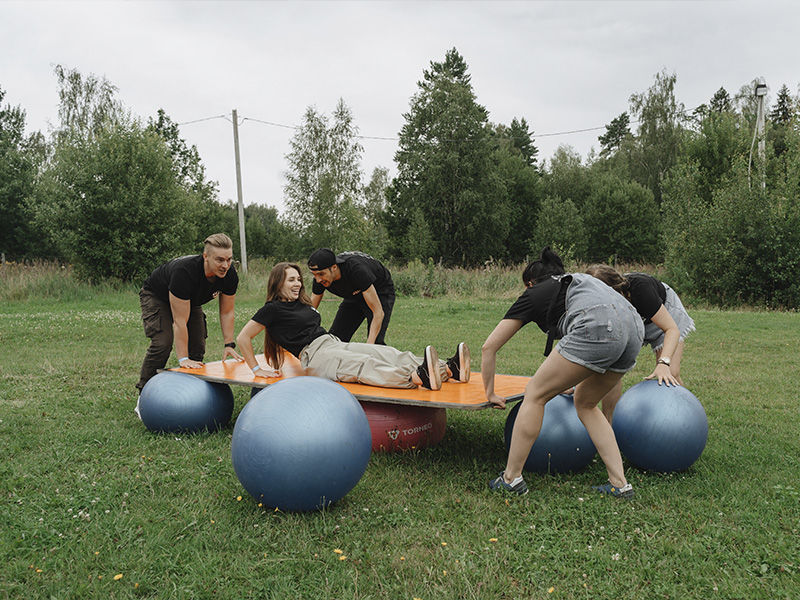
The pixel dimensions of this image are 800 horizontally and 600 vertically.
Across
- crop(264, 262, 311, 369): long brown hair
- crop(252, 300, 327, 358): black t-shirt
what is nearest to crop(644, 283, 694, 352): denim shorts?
crop(252, 300, 327, 358): black t-shirt

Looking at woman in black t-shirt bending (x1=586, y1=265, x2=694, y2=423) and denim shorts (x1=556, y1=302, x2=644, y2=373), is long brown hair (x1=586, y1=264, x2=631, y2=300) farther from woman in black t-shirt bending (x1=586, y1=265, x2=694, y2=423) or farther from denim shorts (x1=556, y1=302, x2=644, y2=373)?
denim shorts (x1=556, y1=302, x2=644, y2=373)

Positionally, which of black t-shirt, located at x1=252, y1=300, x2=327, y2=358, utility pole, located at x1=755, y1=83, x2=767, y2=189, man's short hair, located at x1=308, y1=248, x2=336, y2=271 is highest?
utility pole, located at x1=755, y1=83, x2=767, y2=189

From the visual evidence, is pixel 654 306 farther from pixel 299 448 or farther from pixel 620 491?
pixel 299 448

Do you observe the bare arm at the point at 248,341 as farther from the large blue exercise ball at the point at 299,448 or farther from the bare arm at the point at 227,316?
the large blue exercise ball at the point at 299,448

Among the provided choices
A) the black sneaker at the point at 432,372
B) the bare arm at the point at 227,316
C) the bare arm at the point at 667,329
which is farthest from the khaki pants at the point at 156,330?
the bare arm at the point at 667,329

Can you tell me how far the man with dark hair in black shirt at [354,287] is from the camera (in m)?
6.75

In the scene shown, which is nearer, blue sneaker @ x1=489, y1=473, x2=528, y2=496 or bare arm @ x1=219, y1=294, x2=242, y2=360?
blue sneaker @ x1=489, y1=473, x2=528, y2=496

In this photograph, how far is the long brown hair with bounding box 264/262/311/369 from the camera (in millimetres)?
6590

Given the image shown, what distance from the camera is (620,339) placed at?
418 centimetres

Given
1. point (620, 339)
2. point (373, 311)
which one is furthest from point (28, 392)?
point (620, 339)

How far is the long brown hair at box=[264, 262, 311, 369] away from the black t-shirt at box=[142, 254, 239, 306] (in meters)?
0.46

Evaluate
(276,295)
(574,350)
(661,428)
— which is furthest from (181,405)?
(661,428)

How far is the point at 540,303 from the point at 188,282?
388 cm

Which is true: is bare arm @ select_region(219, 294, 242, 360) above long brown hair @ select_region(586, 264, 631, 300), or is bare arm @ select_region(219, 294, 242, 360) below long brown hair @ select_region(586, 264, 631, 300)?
below
